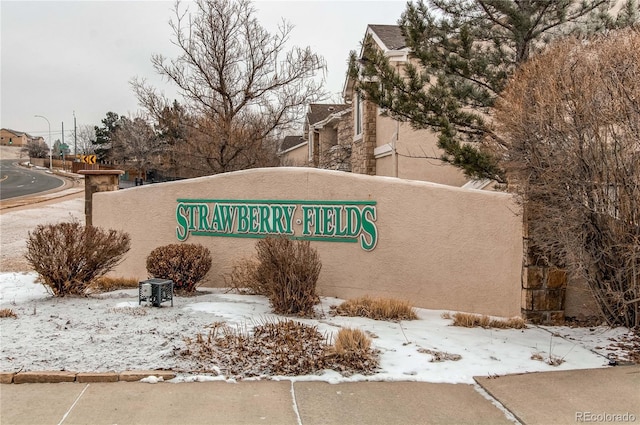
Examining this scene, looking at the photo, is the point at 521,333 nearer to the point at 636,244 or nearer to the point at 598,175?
the point at 636,244

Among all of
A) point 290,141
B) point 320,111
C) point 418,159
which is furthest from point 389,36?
point 290,141

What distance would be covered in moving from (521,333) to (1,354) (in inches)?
232

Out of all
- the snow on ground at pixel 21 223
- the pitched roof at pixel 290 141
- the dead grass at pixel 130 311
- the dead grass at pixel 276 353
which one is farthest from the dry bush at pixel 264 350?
the pitched roof at pixel 290 141

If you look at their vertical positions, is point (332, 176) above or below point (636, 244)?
above

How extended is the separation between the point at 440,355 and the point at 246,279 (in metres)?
3.76

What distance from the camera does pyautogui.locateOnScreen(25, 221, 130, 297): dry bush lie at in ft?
24.5

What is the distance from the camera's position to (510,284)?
7.17 m

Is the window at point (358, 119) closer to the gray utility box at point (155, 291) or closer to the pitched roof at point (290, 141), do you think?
the gray utility box at point (155, 291)

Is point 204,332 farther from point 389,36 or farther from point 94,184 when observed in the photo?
point 389,36

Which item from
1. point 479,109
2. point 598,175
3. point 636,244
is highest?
point 479,109

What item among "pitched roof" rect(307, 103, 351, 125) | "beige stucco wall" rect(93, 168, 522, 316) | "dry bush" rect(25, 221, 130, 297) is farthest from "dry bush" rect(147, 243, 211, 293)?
"pitched roof" rect(307, 103, 351, 125)

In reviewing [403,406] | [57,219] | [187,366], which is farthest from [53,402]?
[57,219]

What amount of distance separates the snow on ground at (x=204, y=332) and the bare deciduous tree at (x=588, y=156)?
96cm

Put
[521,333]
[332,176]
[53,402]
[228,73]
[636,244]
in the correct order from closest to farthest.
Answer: [53,402] < [636,244] < [521,333] < [332,176] < [228,73]
